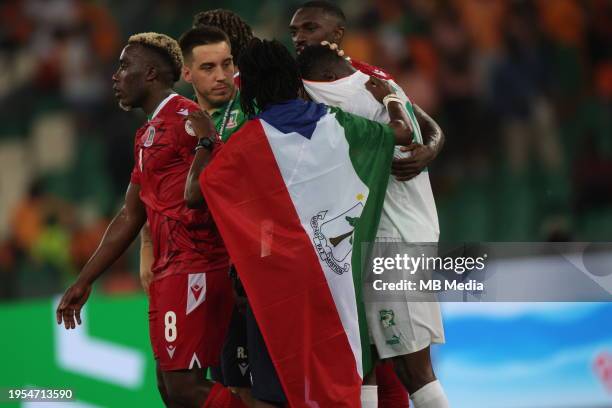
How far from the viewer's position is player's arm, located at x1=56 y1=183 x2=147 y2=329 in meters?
5.45

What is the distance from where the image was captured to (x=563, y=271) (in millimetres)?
6457

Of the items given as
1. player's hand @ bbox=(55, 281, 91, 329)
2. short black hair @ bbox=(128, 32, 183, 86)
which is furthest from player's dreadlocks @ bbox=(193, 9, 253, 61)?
player's hand @ bbox=(55, 281, 91, 329)

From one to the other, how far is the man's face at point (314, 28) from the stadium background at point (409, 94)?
8.24ft

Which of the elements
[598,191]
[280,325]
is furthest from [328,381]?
[598,191]

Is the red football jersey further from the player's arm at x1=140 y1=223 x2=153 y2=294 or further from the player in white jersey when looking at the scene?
the player in white jersey

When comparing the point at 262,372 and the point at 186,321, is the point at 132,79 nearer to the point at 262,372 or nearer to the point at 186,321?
the point at 186,321

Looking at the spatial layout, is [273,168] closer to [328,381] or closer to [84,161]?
[328,381]

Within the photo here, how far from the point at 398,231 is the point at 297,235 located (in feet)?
1.97

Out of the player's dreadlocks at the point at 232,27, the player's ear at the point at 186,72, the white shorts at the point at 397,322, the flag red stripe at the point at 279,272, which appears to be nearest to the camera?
the flag red stripe at the point at 279,272

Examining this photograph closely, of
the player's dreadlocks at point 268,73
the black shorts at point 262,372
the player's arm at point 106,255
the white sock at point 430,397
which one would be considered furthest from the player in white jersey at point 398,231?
the player's arm at point 106,255

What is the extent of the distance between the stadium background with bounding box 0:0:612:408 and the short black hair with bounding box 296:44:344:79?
267 cm

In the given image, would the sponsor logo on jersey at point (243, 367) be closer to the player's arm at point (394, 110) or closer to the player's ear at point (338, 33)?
the player's arm at point (394, 110)

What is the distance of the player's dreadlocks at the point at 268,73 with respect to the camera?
195 inches

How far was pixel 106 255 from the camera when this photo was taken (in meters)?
5.51
